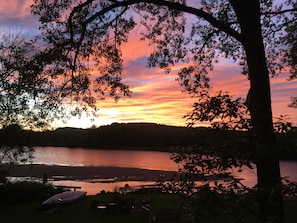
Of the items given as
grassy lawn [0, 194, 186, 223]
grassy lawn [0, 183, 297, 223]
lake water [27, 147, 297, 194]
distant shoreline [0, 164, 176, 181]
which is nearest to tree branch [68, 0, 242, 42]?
grassy lawn [0, 183, 297, 223]

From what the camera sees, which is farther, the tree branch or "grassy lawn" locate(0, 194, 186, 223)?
"grassy lawn" locate(0, 194, 186, 223)

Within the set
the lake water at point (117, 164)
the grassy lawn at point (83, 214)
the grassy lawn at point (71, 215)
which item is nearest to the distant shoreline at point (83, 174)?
the lake water at point (117, 164)

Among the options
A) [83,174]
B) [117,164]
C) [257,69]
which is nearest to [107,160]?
[117,164]

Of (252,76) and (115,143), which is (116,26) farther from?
(115,143)

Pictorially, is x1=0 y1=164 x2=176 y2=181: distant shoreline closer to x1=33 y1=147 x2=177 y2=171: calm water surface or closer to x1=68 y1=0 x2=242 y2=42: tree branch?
x1=33 y1=147 x2=177 y2=171: calm water surface

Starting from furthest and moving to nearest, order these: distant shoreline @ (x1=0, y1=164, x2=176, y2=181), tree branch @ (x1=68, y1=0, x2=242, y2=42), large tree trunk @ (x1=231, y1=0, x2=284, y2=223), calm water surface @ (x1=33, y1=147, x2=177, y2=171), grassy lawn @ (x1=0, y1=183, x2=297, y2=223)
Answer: calm water surface @ (x1=33, y1=147, x2=177, y2=171)
distant shoreline @ (x1=0, y1=164, x2=176, y2=181)
grassy lawn @ (x1=0, y1=183, x2=297, y2=223)
tree branch @ (x1=68, y1=0, x2=242, y2=42)
large tree trunk @ (x1=231, y1=0, x2=284, y2=223)

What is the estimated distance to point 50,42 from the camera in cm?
1106

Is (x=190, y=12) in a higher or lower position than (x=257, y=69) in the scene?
higher

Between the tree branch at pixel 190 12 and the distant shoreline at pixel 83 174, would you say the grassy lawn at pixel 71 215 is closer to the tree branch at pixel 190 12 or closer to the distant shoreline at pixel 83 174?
the tree branch at pixel 190 12

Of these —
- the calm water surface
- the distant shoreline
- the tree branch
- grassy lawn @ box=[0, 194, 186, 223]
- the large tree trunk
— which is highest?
the tree branch

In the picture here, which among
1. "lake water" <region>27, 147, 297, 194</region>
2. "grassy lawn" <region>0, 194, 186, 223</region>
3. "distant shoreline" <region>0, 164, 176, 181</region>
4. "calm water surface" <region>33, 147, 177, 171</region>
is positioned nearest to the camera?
"grassy lawn" <region>0, 194, 186, 223</region>

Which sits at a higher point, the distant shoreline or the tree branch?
the tree branch

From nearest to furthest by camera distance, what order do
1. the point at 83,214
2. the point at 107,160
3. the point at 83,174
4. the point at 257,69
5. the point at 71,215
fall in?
1. the point at 257,69
2. the point at 71,215
3. the point at 83,214
4. the point at 83,174
5. the point at 107,160

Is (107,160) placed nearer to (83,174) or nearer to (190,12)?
(83,174)
